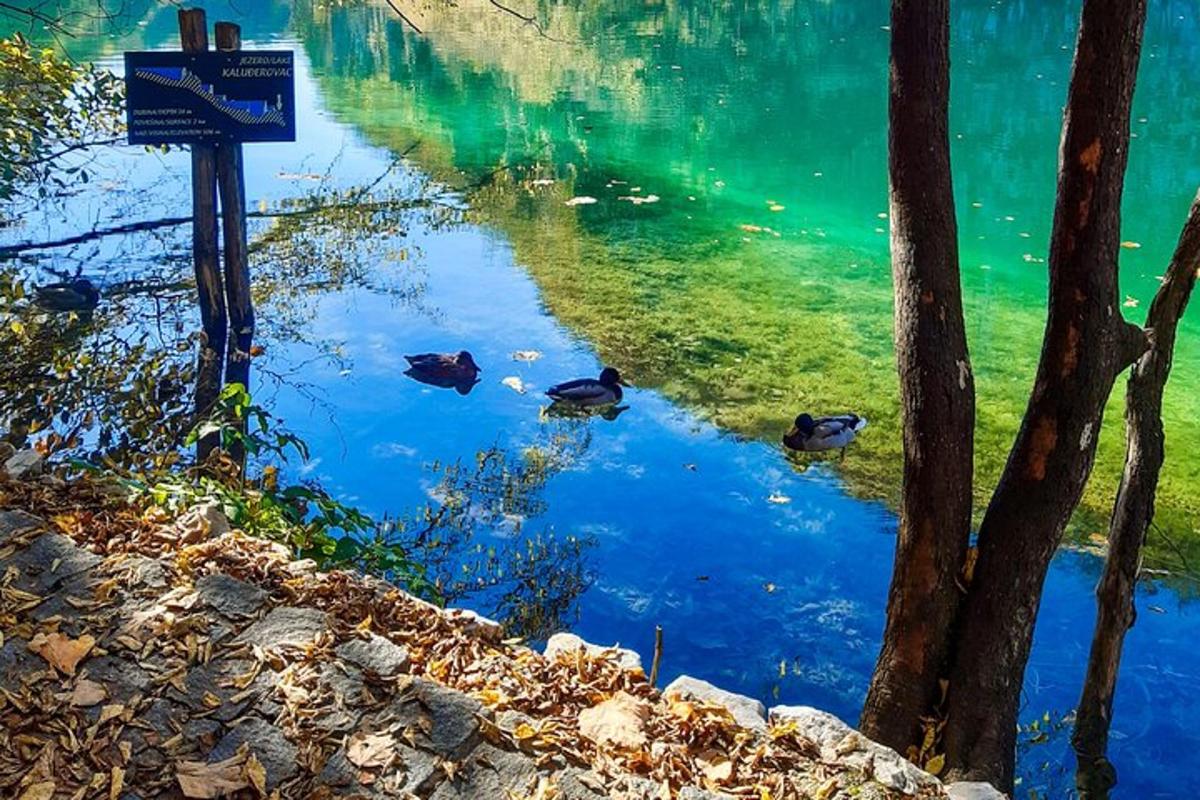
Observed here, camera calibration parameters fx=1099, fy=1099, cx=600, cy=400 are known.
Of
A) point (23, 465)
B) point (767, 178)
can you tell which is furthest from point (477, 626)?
point (767, 178)

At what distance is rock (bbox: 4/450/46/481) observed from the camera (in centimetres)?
366

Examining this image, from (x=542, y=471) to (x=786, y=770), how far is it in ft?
11.0

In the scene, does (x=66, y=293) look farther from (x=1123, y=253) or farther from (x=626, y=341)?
(x=1123, y=253)

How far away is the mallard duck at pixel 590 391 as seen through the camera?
21.0 ft

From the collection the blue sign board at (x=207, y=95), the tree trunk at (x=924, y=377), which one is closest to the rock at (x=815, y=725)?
the tree trunk at (x=924, y=377)

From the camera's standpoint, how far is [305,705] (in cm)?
250

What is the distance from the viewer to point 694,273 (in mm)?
8945

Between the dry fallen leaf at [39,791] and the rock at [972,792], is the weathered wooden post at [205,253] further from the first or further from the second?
the rock at [972,792]

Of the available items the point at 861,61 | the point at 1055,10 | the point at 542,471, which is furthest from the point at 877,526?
the point at 1055,10

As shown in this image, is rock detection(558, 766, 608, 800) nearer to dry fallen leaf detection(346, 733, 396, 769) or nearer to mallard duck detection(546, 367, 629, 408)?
dry fallen leaf detection(346, 733, 396, 769)

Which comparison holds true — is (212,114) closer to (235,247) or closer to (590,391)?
(235,247)

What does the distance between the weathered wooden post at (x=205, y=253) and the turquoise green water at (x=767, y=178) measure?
2419 mm

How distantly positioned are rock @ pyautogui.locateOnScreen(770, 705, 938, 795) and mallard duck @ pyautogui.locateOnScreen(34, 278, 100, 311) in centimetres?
612

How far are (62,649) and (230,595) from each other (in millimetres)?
446
